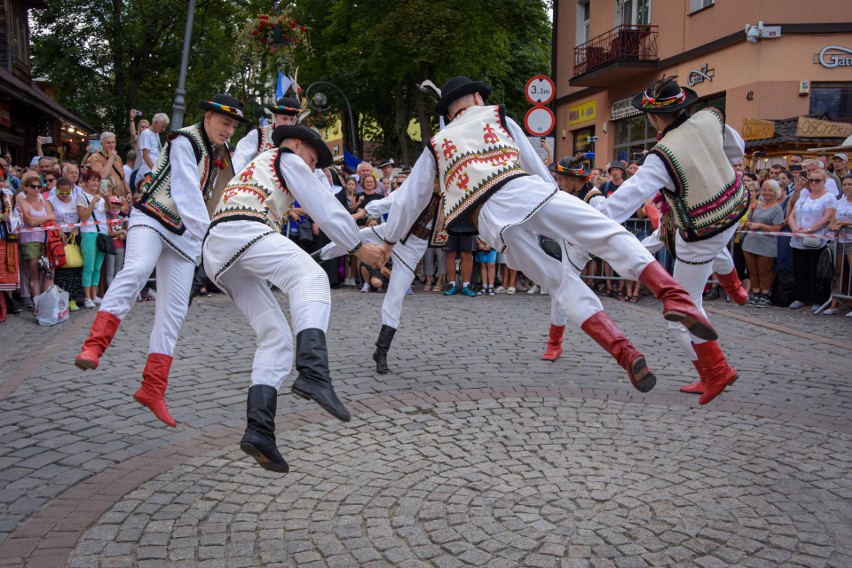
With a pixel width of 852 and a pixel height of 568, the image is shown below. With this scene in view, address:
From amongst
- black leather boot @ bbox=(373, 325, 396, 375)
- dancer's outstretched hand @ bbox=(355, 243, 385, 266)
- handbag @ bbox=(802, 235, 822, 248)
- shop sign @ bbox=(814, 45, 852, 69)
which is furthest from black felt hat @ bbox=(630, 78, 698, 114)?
shop sign @ bbox=(814, 45, 852, 69)

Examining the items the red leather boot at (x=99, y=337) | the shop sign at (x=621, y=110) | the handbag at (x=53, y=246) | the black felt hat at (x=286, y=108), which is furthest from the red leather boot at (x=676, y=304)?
the shop sign at (x=621, y=110)

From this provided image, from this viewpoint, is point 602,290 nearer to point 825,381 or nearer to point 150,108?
point 825,381

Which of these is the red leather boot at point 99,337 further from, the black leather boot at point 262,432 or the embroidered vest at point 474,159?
the embroidered vest at point 474,159

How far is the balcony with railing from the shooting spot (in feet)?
75.0

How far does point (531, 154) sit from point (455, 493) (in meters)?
2.30

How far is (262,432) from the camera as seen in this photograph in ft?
11.8

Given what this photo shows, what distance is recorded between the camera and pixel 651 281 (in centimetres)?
433

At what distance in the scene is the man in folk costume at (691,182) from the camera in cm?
516

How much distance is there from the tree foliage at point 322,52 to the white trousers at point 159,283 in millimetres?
21720

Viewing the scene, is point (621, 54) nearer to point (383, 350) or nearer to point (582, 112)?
point (582, 112)

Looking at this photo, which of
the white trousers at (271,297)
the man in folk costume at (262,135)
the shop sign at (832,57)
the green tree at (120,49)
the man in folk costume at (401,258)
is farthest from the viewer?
the green tree at (120,49)

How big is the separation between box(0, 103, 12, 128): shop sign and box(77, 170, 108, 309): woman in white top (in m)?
13.1

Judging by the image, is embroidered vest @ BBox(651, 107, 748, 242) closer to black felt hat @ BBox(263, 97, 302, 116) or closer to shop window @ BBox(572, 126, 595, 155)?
black felt hat @ BBox(263, 97, 302, 116)

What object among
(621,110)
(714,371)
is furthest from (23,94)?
(714,371)
